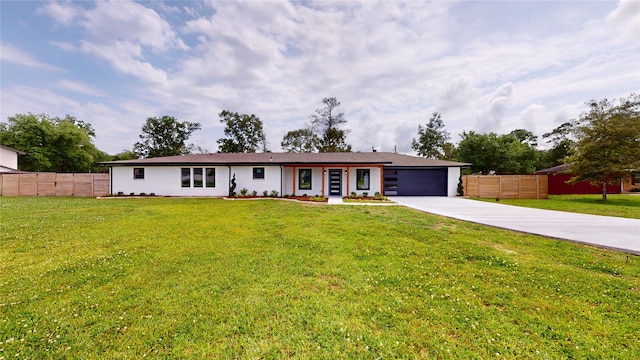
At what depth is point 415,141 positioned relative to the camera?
36688mm

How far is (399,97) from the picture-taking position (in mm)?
18203

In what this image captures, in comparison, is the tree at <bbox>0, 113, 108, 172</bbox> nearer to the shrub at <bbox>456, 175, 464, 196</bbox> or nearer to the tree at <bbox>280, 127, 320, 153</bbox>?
the tree at <bbox>280, 127, 320, 153</bbox>

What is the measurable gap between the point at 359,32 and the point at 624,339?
45.5 ft

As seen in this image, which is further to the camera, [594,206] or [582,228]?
[594,206]

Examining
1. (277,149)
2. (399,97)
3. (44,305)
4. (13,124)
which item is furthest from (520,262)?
(13,124)

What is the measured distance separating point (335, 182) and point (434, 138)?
24.0 meters

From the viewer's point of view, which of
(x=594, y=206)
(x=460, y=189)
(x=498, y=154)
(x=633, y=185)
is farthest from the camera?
(x=498, y=154)

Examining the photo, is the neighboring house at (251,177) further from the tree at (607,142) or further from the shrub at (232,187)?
the tree at (607,142)

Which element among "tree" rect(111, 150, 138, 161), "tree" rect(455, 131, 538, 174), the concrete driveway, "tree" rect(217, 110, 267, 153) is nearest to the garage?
the concrete driveway

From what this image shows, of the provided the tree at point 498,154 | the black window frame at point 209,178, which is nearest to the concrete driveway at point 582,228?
the black window frame at point 209,178

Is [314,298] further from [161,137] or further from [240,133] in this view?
[161,137]

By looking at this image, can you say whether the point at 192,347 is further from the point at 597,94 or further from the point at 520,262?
the point at 597,94

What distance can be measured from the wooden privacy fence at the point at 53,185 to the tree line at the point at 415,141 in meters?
1.71

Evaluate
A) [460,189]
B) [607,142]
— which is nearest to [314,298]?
[460,189]
